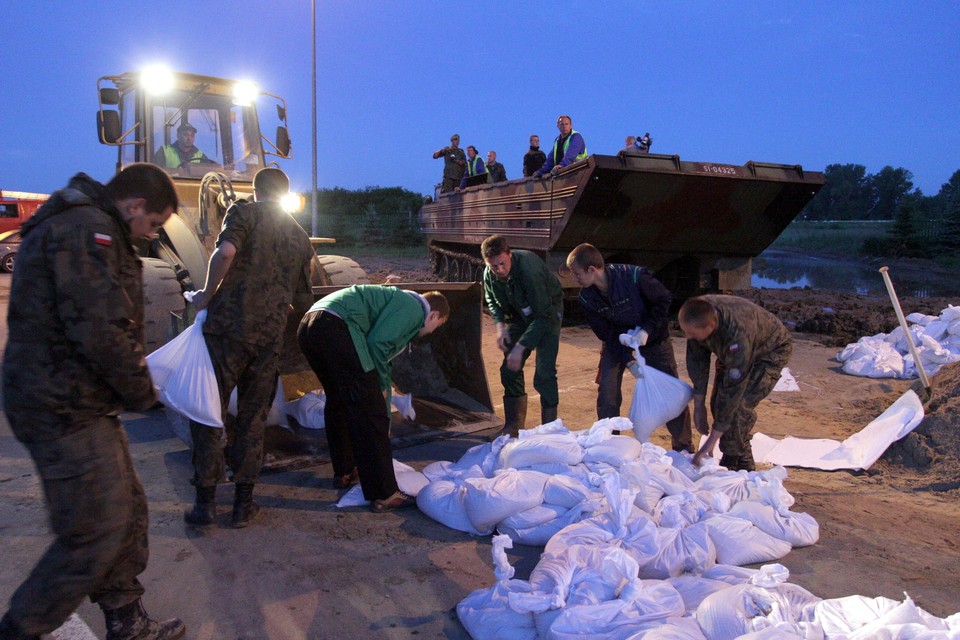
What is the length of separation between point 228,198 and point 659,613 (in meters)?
4.61

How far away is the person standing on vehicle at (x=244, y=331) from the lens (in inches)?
129

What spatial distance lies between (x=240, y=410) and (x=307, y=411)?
1328mm

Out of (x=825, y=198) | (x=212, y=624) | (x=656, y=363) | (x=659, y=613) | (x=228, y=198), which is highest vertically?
(x=825, y=198)

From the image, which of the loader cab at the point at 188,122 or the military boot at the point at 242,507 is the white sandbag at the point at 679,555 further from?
the loader cab at the point at 188,122

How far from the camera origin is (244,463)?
11.0 ft

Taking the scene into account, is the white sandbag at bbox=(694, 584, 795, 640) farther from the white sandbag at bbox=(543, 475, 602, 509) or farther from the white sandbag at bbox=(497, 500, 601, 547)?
the white sandbag at bbox=(543, 475, 602, 509)

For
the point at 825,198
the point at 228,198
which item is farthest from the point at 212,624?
the point at 825,198

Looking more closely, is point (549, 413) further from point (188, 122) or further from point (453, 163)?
point (453, 163)

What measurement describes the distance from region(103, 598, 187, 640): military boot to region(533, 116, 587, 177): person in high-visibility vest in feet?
24.0

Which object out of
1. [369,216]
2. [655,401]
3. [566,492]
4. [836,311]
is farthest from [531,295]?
[369,216]

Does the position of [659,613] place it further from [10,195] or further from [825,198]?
[825,198]

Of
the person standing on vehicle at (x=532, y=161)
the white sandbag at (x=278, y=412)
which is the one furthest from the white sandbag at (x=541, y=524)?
the person standing on vehicle at (x=532, y=161)

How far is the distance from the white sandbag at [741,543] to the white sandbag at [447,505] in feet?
3.56

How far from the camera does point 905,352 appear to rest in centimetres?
723
